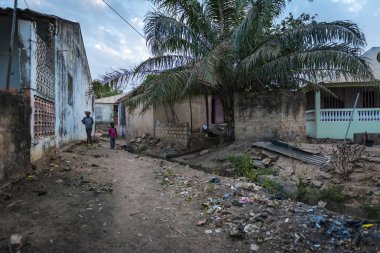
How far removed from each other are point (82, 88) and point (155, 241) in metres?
13.0

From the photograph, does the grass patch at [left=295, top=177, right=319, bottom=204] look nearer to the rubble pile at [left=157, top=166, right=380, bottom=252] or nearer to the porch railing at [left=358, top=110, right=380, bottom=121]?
the rubble pile at [left=157, top=166, right=380, bottom=252]

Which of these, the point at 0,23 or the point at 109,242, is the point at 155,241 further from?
the point at 0,23

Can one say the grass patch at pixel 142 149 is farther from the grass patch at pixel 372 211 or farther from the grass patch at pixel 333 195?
the grass patch at pixel 372 211

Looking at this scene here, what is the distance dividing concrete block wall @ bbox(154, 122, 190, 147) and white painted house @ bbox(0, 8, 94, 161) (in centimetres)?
333

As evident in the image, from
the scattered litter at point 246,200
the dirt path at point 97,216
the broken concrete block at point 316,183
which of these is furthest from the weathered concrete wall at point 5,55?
the broken concrete block at point 316,183

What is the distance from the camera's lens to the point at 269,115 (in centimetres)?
1135

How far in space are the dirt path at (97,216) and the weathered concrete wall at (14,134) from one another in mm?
323

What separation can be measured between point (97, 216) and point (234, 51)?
21.0 ft

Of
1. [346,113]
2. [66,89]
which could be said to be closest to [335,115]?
[346,113]

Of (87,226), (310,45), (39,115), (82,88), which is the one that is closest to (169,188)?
(87,226)

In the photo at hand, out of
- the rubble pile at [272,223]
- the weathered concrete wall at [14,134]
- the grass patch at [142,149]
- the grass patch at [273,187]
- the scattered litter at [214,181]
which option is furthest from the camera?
the grass patch at [142,149]

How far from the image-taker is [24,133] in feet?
21.4

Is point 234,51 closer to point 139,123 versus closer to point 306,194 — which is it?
point 306,194

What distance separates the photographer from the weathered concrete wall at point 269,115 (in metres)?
11.3
